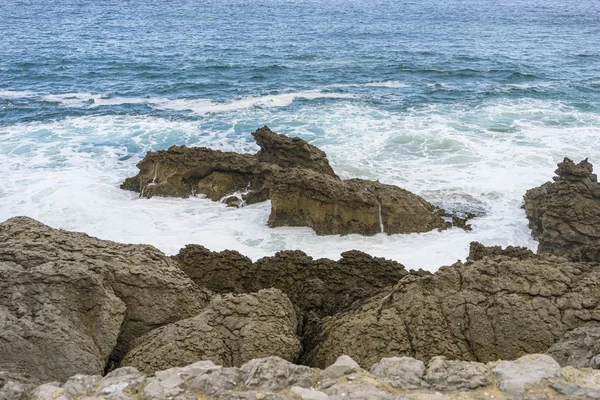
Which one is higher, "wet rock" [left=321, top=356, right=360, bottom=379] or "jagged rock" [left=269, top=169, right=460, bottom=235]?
"wet rock" [left=321, top=356, right=360, bottom=379]

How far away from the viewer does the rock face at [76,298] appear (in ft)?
16.4

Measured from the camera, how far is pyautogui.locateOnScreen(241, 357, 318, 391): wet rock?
4312mm

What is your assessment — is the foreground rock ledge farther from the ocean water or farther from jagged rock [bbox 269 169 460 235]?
the ocean water

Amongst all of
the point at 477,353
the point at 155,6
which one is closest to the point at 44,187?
the point at 477,353

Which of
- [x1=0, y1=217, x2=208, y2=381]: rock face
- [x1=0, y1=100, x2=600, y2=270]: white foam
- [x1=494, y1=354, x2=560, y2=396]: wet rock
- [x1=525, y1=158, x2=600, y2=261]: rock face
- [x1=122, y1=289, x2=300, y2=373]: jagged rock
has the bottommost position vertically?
[x1=0, y1=100, x2=600, y2=270]: white foam

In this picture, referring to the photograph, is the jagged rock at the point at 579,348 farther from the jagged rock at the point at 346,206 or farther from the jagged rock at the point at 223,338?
the jagged rock at the point at 346,206

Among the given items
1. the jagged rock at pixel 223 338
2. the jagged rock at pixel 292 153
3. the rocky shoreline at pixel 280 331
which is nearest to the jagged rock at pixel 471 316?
the rocky shoreline at pixel 280 331

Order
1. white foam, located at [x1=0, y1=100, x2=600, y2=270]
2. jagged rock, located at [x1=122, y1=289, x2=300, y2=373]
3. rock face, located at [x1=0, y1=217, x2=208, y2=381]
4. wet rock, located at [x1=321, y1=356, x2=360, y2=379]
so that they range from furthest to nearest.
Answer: white foam, located at [x1=0, y1=100, x2=600, y2=270] → jagged rock, located at [x1=122, y1=289, x2=300, y2=373] → rock face, located at [x1=0, y1=217, x2=208, y2=381] → wet rock, located at [x1=321, y1=356, x2=360, y2=379]

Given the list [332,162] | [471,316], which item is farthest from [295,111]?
[471,316]

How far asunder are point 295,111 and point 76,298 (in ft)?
53.5

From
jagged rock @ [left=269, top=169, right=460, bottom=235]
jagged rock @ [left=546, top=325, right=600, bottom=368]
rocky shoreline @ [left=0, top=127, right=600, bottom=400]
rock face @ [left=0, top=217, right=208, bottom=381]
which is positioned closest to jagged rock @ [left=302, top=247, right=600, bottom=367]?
rocky shoreline @ [left=0, top=127, right=600, bottom=400]

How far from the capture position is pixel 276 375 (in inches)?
172

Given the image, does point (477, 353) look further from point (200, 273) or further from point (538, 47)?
point (538, 47)

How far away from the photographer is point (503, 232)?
11977 millimetres
